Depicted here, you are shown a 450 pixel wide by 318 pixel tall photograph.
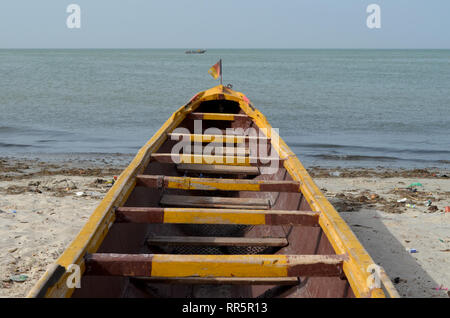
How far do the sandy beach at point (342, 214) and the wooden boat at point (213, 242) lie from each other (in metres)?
1.44

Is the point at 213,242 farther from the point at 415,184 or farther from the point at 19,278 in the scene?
the point at 415,184

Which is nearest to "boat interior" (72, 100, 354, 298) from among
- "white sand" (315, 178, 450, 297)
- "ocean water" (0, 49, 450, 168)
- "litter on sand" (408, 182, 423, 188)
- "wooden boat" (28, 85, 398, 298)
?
"wooden boat" (28, 85, 398, 298)

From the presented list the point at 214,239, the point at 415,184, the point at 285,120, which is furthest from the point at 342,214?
the point at 285,120

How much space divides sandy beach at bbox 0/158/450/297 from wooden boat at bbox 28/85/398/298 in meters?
1.44

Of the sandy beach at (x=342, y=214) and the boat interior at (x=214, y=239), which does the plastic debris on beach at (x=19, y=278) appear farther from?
the boat interior at (x=214, y=239)

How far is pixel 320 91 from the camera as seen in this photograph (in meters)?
32.4

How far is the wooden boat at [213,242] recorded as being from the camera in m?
2.31

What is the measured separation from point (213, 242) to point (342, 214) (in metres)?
3.61

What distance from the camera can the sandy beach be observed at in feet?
14.4

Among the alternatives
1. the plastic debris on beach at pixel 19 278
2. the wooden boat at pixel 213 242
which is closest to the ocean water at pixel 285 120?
the wooden boat at pixel 213 242

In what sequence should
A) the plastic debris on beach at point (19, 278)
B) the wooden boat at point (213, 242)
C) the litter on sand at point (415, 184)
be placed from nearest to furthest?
the wooden boat at point (213, 242) < the plastic debris on beach at point (19, 278) < the litter on sand at point (415, 184)

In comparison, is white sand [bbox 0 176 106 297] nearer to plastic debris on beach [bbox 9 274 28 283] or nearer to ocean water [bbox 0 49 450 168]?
plastic debris on beach [bbox 9 274 28 283]

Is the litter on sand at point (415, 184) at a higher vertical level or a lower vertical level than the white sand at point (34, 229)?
lower
